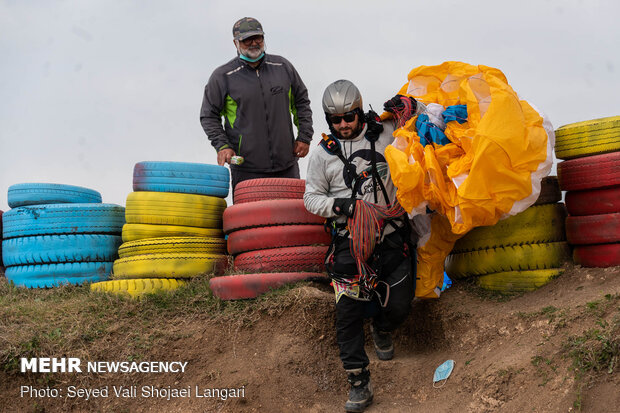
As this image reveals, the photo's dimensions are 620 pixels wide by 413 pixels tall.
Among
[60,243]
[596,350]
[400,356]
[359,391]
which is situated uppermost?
[60,243]

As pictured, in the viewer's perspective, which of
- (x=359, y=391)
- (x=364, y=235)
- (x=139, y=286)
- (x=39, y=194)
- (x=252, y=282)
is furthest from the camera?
(x=39, y=194)

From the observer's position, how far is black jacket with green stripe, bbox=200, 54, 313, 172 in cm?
751

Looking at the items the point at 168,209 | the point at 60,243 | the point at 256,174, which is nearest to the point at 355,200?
the point at 256,174

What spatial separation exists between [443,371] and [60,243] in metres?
4.95

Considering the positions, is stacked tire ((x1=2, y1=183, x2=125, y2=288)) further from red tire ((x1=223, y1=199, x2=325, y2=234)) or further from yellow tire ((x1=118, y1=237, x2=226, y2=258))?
red tire ((x1=223, y1=199, x2=325, y2=234))

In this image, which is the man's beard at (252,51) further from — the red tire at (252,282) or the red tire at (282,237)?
the red tire at (252,282)

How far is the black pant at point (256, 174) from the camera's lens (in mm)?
7586

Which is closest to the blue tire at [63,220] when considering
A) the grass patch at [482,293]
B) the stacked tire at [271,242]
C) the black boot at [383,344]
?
the stacked tire at [271,242]

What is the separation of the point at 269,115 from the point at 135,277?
240 cm

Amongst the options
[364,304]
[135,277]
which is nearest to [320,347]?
[364,304]

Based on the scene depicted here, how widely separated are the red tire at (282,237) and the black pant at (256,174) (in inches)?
43.4

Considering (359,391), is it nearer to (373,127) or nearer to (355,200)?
(355,200)

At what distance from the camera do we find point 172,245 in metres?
7.05

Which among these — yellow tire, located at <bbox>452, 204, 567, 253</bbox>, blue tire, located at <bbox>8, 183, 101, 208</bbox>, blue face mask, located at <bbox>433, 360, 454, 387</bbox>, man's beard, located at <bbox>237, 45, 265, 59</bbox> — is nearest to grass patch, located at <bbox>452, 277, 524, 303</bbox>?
yellow tire, located at <bbox>452, 204, 567, 253</bbox>
